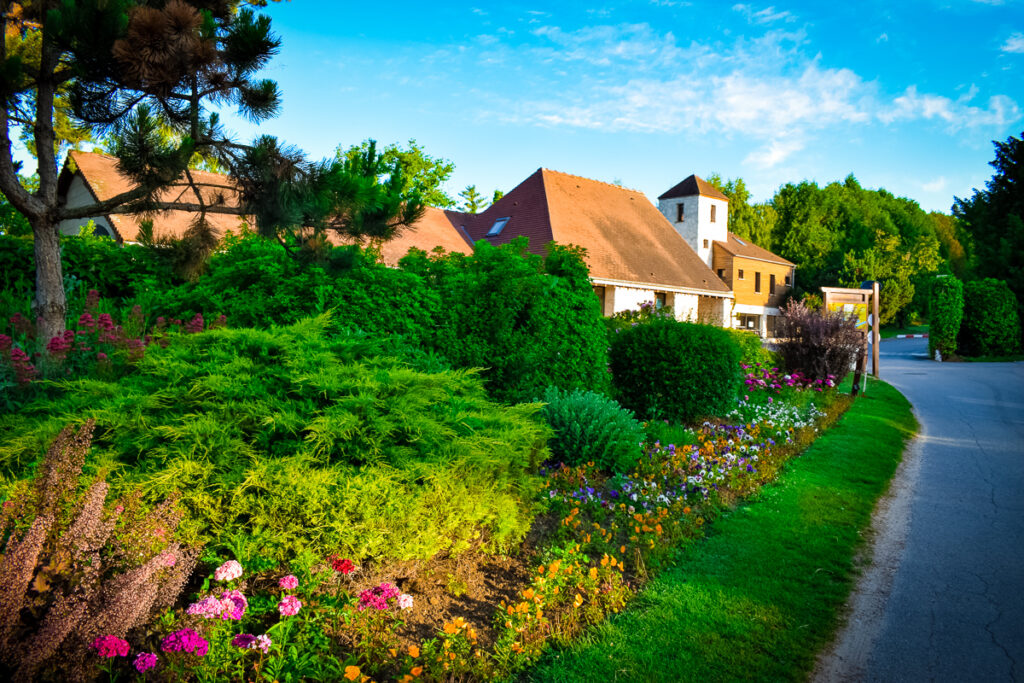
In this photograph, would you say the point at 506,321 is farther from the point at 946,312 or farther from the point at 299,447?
the point at 946,312

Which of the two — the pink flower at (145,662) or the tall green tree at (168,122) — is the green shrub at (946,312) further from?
the pink flower at (145,662)

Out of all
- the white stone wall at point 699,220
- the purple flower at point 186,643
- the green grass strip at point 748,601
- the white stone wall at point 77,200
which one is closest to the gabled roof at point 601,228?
the white stone wall at point 699,220

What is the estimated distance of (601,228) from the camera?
24391mm

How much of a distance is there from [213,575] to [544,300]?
4.56 meters

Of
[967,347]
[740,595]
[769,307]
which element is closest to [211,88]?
[740,595]

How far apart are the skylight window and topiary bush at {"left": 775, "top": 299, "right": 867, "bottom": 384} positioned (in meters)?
12.8

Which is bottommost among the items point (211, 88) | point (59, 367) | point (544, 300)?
point (59, 367)

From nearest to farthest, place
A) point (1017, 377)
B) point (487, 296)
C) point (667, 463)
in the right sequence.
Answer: point (667, 463) → point (487, 296) → point (1017, 377)

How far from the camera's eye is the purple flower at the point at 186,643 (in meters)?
2.33

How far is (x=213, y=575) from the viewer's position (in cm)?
291

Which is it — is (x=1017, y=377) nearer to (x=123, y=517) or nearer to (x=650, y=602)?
(x=650, y=602)

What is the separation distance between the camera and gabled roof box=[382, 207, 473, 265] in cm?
1983

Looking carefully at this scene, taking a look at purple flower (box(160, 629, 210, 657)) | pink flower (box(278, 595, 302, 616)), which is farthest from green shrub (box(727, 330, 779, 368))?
purple flower (box(160, 629, 210, 657))

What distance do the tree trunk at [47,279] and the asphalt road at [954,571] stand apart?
6746 millimetres
